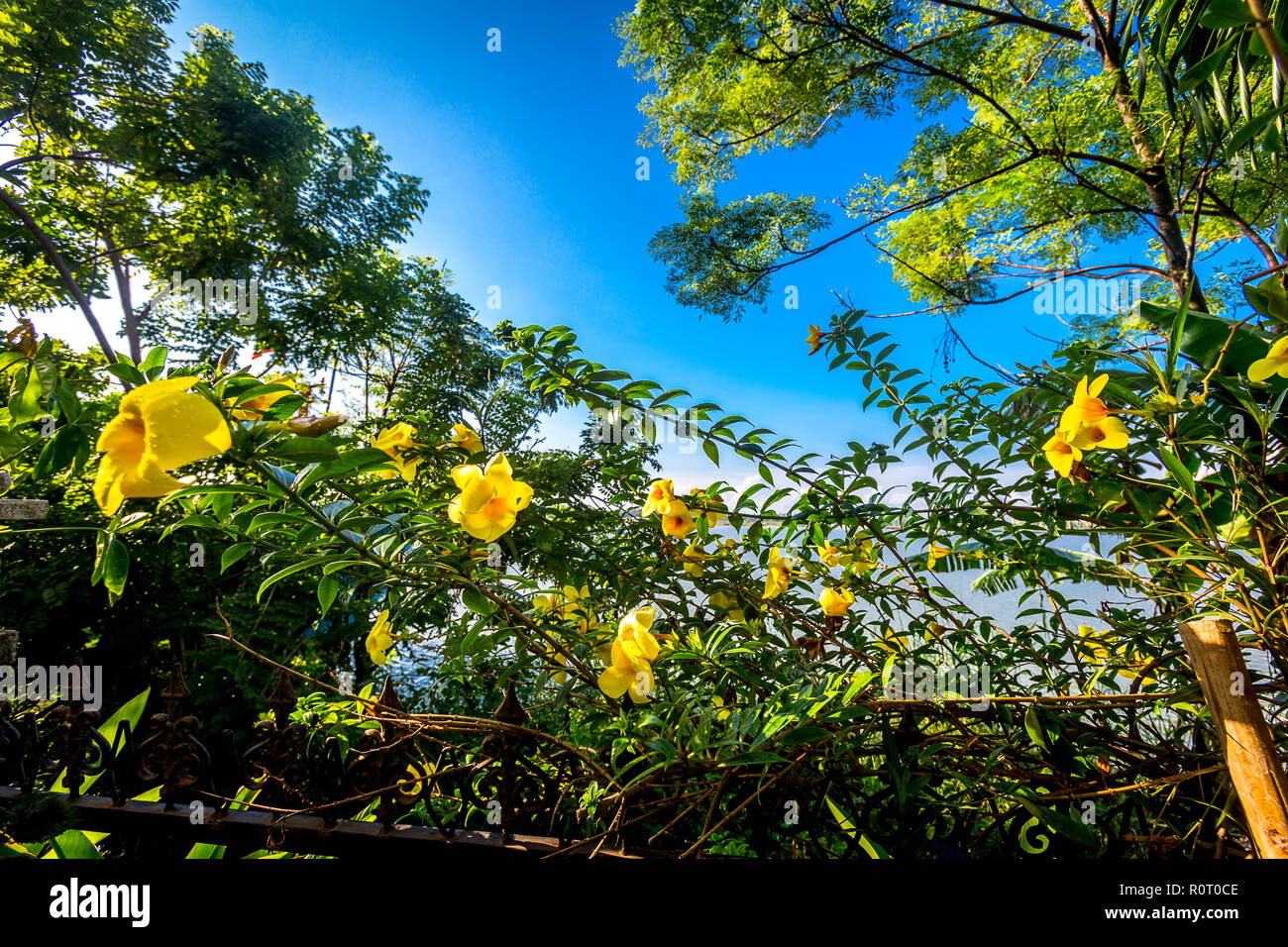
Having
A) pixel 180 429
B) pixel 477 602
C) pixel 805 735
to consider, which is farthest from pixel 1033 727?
pixel 180 429

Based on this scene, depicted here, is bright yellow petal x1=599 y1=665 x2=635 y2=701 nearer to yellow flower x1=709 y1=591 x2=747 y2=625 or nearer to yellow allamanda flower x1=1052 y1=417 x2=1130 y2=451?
yellow flower x1=709 y1=591 x2=747 y2=625

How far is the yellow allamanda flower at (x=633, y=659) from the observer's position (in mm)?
680

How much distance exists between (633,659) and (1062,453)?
70cm

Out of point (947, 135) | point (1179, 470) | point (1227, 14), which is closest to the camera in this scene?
point (1227, 14)

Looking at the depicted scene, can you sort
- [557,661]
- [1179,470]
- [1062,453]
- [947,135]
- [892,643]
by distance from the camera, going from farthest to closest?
[947,135], [892,643], [557,661], [1062,453], [1179,470]

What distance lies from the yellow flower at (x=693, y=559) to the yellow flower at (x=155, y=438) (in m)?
0.86

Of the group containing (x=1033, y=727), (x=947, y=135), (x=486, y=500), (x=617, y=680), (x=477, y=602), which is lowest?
(x=1033, y=727)

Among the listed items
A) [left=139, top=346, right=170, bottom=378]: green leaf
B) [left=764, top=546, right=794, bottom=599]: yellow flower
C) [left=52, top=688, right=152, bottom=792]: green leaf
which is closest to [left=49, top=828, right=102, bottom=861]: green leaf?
[left=52, top=688, right=152, bottom=792]: green leaf

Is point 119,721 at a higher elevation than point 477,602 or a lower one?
lower

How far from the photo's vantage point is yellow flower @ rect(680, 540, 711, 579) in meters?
1.14

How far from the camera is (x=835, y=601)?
1.04 metres

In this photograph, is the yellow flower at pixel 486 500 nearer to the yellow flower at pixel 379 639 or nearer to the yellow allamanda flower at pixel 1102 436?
the yellow flower at pixel 379 639

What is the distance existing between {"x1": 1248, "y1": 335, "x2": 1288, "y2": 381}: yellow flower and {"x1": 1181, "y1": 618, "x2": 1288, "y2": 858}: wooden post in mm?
319

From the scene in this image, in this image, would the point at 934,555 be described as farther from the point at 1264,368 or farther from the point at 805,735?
the point at 805,735
